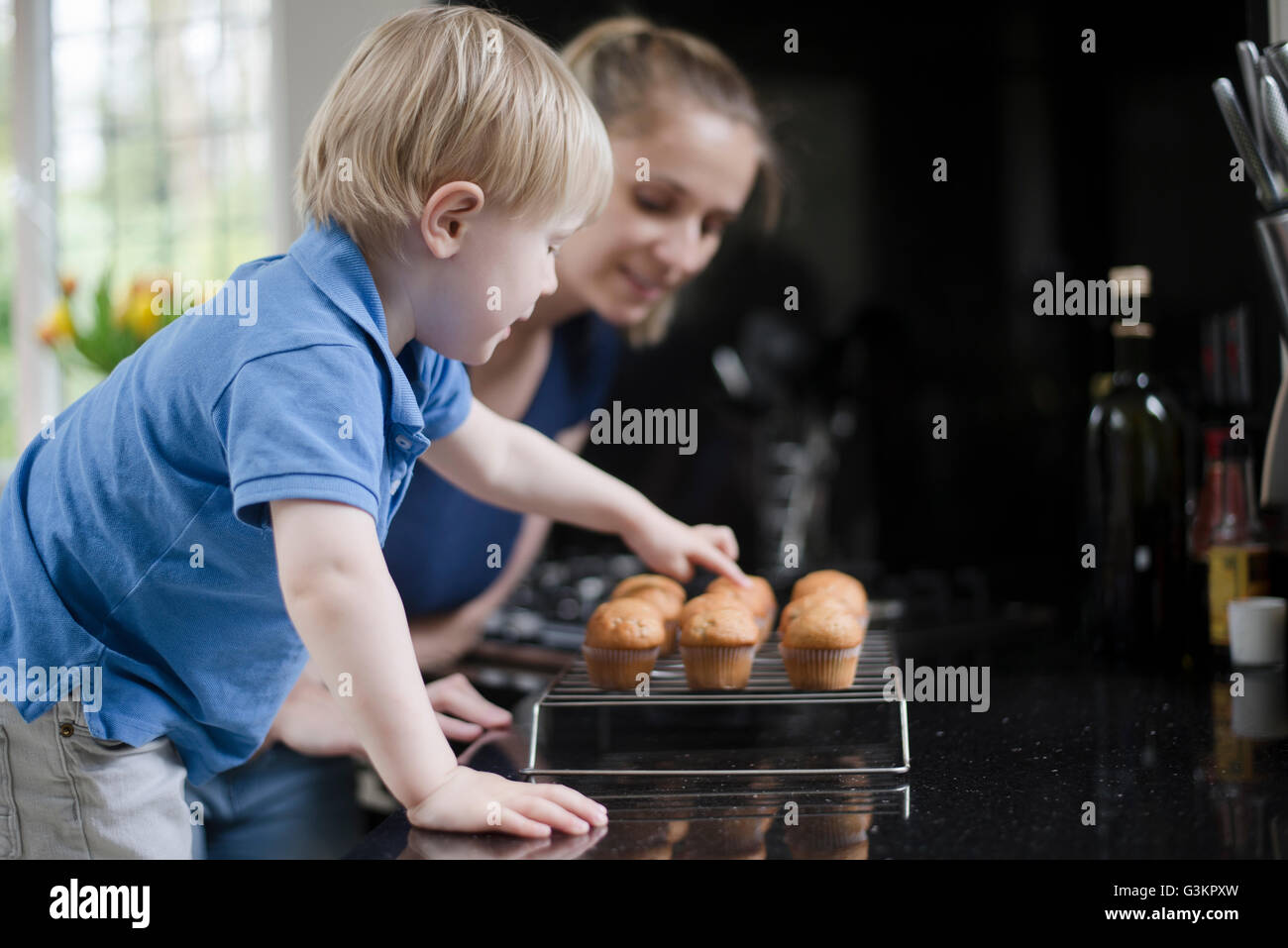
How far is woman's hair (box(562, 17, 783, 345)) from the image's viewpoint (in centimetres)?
154

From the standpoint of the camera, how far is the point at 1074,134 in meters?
1.69

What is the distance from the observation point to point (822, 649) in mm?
867

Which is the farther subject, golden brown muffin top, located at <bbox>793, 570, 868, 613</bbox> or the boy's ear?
golden brown muffin top, located at <bbox>793, 570, 868, 613</bbox>

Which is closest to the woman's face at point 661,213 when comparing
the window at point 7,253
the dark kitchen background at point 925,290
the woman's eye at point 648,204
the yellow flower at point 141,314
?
the woman's eye at point 648,204

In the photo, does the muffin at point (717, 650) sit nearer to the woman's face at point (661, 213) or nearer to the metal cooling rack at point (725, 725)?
the metal cooling rack at point (725, 725)

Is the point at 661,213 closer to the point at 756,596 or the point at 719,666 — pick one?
the point at 756,596

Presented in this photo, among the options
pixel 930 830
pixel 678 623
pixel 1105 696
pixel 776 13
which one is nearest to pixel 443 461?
pixel 678 623

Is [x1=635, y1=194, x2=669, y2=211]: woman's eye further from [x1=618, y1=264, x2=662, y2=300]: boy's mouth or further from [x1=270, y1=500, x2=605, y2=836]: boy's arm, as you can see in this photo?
[x1=270, y1=500, x2=605, y2=836]: boy's arm

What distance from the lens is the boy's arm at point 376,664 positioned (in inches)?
25.3

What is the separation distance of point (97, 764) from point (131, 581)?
0.47ft

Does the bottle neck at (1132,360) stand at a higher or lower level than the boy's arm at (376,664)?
higher

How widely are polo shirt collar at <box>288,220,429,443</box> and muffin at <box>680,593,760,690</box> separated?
28cm

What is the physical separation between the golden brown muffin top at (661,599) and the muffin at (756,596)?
0.12 ft

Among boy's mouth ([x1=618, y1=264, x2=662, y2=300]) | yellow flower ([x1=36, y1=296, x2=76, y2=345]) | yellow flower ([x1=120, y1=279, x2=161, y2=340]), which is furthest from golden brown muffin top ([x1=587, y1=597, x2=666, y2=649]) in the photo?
yellow flower ([x1=36, y1=296, x2=76, y2=345])
